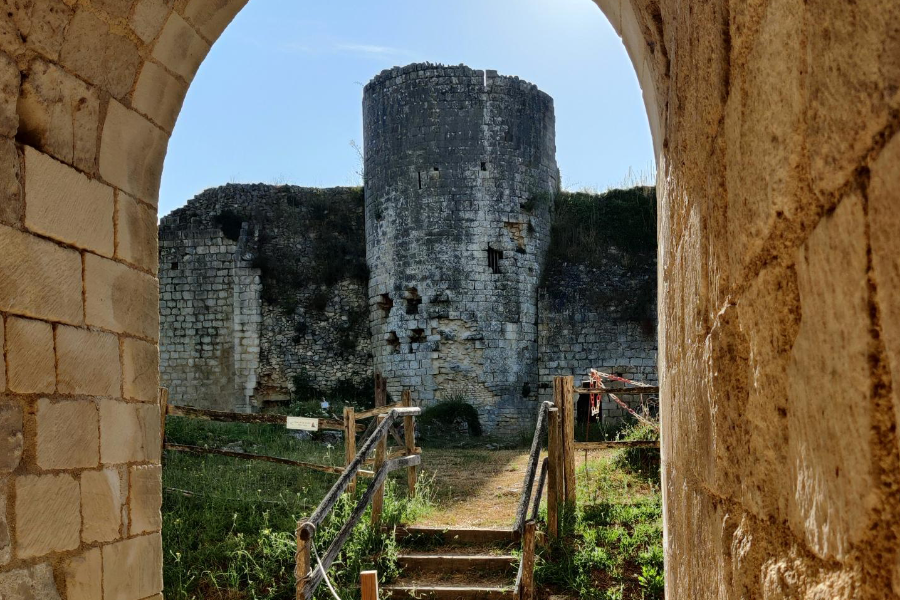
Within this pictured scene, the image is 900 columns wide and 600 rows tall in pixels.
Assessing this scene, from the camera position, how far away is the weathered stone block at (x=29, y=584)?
99.2 inches

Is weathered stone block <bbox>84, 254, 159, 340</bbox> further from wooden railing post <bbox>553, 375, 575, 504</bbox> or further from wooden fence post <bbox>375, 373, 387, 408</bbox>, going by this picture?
wooden fence post <bbox>375, 373, 387, 408</bbox>

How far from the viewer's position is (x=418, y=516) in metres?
7.14

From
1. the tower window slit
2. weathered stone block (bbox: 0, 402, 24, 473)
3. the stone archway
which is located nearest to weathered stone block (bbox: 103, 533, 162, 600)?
the stone archway

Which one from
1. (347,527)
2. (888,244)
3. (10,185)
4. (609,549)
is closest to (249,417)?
(347,527)

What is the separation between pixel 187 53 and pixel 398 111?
11.4m

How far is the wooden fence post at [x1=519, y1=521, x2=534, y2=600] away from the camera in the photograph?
16.1 feet

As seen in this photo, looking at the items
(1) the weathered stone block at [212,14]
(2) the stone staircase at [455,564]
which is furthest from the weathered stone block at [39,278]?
(2) the stone staircase at [455,564]

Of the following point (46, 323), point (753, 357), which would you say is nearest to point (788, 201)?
point (753, 357)

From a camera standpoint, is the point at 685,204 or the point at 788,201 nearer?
the point at 788,201

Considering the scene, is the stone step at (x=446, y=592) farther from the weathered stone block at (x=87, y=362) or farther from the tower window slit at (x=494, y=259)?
the tower window slit at (x=494, y=259)

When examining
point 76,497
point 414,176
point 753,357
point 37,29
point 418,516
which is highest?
point 414,176

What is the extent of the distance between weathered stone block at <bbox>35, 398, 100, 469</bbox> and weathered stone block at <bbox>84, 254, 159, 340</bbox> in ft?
1.11

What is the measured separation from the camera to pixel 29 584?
2.61m

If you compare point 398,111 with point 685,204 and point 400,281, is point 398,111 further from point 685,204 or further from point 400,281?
point 685,204
